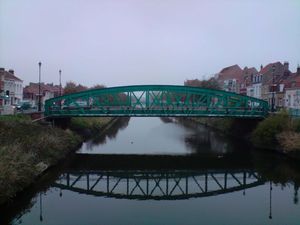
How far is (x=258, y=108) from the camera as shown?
129 feet

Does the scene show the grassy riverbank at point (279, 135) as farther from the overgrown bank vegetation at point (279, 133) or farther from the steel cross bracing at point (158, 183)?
the steel cross bracing at point (158, 183)

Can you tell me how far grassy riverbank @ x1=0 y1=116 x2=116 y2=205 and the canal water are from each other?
2.22ft

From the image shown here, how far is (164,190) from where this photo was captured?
2080 cm

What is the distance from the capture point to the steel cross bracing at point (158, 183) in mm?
20172

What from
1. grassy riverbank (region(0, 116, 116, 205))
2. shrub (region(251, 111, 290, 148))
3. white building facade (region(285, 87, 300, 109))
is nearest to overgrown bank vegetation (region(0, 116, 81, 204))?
grassy riverbank (region(0, 116, 116, 205))

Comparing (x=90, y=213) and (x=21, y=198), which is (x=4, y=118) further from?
(x=90, y=213)

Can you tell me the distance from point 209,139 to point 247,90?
29.8 metres

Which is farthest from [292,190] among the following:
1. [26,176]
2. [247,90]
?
[247,90]

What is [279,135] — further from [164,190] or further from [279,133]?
[164,190]

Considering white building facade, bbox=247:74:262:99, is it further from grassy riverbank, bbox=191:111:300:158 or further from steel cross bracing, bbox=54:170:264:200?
steel cross bracing, bbox=54:170:264:200

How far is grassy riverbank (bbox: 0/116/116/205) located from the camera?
16.6 metres

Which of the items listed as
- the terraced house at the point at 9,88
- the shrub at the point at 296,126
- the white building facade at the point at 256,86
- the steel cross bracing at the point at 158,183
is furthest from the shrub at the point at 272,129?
the terraced house at the point at 9,88

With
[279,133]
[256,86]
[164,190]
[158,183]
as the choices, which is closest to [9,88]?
[256,86]

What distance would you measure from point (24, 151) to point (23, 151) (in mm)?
220
